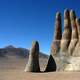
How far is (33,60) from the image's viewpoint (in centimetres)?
3712

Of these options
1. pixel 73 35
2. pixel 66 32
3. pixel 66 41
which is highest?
pixel 66 32

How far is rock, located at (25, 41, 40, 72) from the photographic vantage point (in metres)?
36.7

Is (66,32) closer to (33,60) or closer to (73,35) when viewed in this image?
(73,35)

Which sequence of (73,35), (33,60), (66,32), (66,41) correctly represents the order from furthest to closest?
1. (66,32)
2. (66,41)
3. (73,35)
4. (33,60)

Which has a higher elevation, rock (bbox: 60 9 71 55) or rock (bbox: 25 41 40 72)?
rock (bbox: 60 9 71 55)

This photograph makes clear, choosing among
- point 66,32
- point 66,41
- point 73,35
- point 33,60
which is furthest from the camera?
point 66,32

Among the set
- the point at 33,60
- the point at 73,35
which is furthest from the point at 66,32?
the point at 33,60

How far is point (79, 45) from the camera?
38156mm

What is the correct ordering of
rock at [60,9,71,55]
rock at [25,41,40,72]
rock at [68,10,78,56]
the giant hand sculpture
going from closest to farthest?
1. rock at [25,41,40,72]
2. the giant hand sculpture
3. rock at [68,10,78,56]
4. rock at [60,9,71,55]

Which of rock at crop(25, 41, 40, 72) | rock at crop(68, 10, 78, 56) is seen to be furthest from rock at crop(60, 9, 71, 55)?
rock at crop(25, 41, 40, 72)

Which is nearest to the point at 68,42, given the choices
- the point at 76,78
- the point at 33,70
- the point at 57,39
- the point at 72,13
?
the point at 57,39

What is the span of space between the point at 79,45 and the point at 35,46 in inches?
259

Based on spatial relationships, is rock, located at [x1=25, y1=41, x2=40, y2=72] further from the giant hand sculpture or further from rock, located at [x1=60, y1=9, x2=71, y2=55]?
rock, located at [x1=60, y1=9, x2=71, y2=55]

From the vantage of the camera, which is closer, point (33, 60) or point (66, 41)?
point (33, 60)
